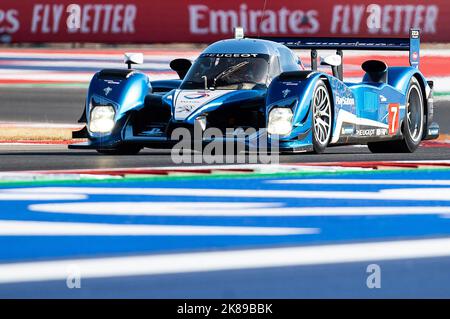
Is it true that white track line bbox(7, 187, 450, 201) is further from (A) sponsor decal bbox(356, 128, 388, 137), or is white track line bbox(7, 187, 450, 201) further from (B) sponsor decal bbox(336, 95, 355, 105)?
(A) sponsor decal bbox(356, 128, 388, 137)

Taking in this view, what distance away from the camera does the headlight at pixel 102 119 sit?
1009 centimetres

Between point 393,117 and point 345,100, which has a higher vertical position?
point 393,117

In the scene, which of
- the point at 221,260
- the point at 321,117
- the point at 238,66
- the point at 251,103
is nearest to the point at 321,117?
the point at 321,117

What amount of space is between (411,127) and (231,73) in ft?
8.55

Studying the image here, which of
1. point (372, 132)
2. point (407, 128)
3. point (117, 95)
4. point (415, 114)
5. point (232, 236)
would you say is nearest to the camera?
point (232, 236)

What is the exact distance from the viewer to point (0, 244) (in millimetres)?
5164

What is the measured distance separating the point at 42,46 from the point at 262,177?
44.1 ft

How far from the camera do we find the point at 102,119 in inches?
399

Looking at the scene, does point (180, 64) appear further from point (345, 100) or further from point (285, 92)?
point (285, 92)

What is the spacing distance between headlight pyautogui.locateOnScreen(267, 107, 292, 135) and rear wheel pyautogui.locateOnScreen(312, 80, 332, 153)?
0.31 m

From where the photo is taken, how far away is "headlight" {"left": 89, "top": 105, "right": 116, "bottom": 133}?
10094mm

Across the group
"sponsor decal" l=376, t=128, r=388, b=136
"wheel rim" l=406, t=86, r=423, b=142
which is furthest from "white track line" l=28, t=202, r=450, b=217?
"wheel rim" l=406, t=86, r=423, b=142

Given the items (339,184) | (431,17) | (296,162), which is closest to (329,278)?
(339,184)
